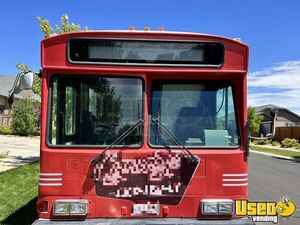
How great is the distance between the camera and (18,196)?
10.6 metres

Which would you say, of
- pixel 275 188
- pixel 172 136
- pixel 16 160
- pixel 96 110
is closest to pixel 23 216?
pixel 96 110

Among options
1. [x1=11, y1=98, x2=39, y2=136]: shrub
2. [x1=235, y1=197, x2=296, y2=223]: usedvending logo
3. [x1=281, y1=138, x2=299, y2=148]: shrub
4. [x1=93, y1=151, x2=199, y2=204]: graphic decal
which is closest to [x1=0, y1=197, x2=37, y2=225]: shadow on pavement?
[x1=93, y1=151, x2=199, y2=204]: graphic decal

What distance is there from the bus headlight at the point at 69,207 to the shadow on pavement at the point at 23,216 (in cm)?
302

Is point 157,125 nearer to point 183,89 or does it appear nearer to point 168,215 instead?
point 183,89

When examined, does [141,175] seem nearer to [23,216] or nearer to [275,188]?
[23,216]

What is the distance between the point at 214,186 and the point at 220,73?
134cm

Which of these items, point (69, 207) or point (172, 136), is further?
point (172, 136)

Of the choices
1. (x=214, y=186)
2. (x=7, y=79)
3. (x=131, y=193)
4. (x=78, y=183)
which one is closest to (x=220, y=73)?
(x=214, y=186)

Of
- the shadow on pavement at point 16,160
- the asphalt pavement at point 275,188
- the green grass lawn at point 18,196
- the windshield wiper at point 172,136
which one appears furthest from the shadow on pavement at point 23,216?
the shadow on pavement at point 16,160

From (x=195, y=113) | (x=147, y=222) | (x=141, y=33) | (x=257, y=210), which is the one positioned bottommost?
(x=147, y=222)

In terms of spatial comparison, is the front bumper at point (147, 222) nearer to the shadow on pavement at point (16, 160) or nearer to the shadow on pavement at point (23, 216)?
the shadow on pavement at point (23, 216)

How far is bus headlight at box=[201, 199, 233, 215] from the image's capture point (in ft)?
17.6

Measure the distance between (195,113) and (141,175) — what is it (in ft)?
3.27

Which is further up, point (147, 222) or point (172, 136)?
point (172, 136)
